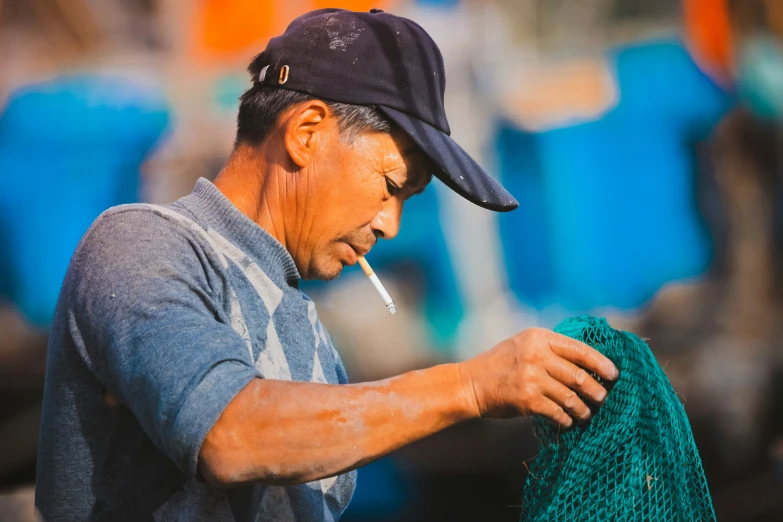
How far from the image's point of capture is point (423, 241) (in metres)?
4.09

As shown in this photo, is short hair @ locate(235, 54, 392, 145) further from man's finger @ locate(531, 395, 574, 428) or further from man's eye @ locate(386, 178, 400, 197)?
man's finger @ locate(531, 395, 574, 428)

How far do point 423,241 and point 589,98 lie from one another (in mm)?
1110

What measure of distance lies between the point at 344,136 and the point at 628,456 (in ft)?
3.06

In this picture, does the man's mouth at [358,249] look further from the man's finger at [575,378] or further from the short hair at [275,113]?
the man's finger at [575,378]

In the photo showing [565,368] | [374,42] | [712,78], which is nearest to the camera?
[565,368]

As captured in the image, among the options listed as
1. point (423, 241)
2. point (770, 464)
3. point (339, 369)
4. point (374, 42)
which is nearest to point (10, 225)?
point (423, 241)

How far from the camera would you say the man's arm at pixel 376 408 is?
51.0 inches

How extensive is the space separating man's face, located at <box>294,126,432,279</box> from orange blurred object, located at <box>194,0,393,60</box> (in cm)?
228

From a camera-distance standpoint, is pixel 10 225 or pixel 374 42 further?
pixel 10 225

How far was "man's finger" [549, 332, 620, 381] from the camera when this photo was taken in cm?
148

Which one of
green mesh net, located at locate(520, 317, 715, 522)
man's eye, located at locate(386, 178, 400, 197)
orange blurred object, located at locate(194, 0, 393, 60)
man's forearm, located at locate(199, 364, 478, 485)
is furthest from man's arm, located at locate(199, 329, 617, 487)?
orange blurred object, located at locate(194, 0, 393, 60)

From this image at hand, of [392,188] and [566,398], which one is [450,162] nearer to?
[392,188]

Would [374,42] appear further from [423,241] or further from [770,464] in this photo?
[770,464]

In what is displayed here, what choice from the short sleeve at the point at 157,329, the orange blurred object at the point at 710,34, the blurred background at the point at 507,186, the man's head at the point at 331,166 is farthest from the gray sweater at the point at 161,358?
the orange blurred object at the point at 710,34
